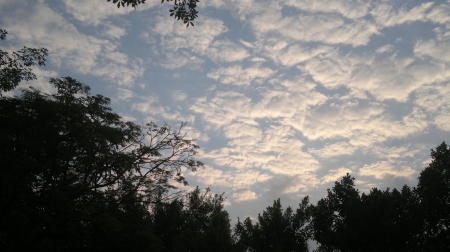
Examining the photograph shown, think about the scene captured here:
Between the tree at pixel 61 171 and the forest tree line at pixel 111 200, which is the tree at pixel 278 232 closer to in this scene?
the forest tree line at pixel 111 200

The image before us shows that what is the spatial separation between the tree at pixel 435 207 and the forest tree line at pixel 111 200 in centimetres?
5

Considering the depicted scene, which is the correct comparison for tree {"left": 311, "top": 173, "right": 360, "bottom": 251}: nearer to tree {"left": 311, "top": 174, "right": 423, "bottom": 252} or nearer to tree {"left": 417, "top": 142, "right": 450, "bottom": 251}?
tree {"left": 311, "top": 174, "right": 423, "bottom": 252}

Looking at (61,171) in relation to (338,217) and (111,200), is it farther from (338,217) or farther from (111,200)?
(338,217)

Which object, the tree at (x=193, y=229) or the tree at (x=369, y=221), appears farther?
the tree at (x=193, y=229)

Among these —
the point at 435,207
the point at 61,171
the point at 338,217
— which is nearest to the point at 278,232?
the point at 338,217

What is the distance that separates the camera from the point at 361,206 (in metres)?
20.7

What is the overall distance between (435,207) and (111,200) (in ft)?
59.7

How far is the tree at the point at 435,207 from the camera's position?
18297 millimetres

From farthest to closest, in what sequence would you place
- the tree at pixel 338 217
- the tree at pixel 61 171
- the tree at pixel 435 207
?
the tree at pixel 338 217 < the tree at pixel 435 207 < the tree at pixel 61 171

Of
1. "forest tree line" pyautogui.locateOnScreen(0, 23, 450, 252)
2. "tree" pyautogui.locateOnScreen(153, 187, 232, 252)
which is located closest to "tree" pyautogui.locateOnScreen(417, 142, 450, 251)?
"forest tree line" pyautogui.locateOnScreen(0, 23, 450, 252)

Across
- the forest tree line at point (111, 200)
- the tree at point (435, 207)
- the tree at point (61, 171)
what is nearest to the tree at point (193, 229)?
the forest tree line at point (111, 200)

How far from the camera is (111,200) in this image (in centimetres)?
1512

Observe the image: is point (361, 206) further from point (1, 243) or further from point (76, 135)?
point (1, 243)

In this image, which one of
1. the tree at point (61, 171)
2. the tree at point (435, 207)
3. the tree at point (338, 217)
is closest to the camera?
the tree at point (61, 171)
